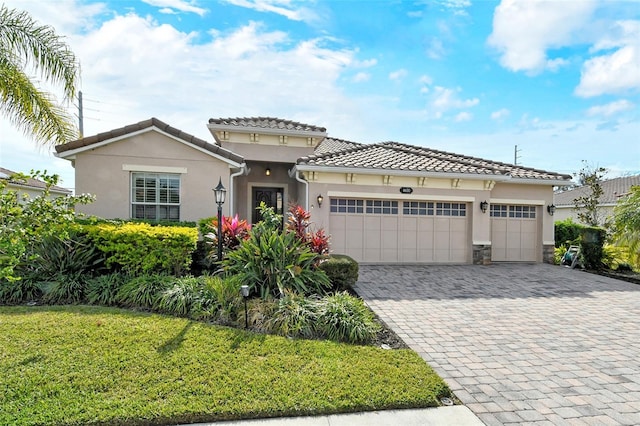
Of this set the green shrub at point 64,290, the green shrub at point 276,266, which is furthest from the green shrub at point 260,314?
the green shrub at point 64,290

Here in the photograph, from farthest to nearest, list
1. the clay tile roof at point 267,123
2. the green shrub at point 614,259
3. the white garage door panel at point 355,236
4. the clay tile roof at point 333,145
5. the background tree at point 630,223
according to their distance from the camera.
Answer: the clay tile roof at point 333,145 → the clay tile roof at point 267,123 → the green shrub at point 614,259 → the white garage door panel at point 355,236 → the background tree at point 630,223

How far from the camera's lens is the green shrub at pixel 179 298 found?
612 cm

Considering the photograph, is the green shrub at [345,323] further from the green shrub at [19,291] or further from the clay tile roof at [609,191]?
the clay tile roof at [609,191]

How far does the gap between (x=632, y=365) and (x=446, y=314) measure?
112 inches

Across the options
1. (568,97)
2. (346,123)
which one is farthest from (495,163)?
(346,123)

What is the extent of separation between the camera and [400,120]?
1447 cm

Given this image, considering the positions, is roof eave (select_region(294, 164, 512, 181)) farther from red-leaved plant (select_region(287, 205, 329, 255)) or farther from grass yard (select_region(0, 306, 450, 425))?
grass yard (select_region(0, 306, 450, 425))

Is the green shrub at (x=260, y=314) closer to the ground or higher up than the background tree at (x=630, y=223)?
closer to the ground

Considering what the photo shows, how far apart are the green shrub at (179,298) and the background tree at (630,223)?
14.8 meters

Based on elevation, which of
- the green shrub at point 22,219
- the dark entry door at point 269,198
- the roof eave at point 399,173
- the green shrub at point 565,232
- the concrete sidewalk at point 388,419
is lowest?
the concrete sidewalk at point 388,419

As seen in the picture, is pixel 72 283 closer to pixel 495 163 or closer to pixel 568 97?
pixel 495 163

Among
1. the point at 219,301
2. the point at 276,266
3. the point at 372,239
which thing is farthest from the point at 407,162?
the point at 219,301

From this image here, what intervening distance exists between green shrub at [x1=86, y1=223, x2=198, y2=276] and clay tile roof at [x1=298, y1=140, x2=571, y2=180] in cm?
539

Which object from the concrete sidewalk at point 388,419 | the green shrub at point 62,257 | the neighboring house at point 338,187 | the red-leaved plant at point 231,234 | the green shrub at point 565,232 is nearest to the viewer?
the concrete sidewalk at point 388,419
